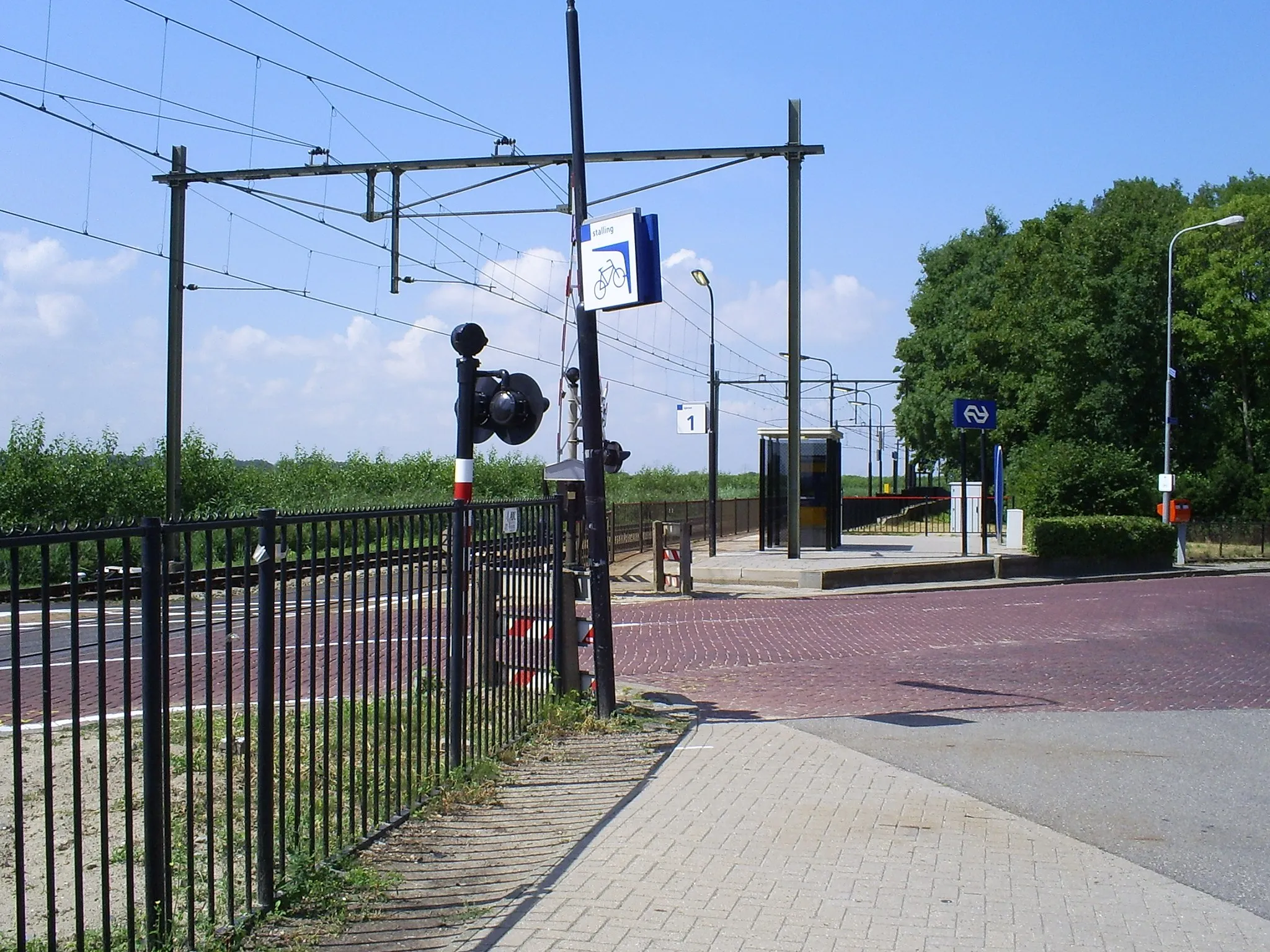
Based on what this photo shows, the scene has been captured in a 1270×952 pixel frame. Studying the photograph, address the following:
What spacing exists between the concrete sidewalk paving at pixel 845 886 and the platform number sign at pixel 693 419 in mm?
20671

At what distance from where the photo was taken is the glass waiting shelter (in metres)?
27.2

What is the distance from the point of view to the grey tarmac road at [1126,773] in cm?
589

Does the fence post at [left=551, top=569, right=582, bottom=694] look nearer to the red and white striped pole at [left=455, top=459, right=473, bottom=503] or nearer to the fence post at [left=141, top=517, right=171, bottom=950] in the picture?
the red and white striped pole at [left=455, top=459, right=473, bottom=503]

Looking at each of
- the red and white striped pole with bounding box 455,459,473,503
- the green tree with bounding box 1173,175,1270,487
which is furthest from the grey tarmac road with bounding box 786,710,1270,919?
the green tree with bounding box 1173,175,1270,487

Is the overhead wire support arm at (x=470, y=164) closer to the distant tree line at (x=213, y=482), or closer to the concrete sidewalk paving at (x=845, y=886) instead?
the distant tree line at (x=213, y=482)

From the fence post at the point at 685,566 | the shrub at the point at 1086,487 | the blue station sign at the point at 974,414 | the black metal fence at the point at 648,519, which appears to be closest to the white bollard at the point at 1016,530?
the shrub at the point at 1086,487

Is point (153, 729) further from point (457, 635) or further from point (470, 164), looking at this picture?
point (470, 164)

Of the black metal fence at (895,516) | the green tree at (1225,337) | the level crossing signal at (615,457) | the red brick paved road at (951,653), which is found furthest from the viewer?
the black metal fence at (895,516)

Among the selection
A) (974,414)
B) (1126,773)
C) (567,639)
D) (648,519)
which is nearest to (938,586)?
(974,414)

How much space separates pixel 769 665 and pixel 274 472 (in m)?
34.1

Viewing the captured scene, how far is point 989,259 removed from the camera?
193 ft

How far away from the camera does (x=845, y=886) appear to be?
16.9 feet

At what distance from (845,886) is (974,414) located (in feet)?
72.3

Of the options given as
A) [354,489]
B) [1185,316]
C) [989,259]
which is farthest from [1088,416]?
[354,489]
